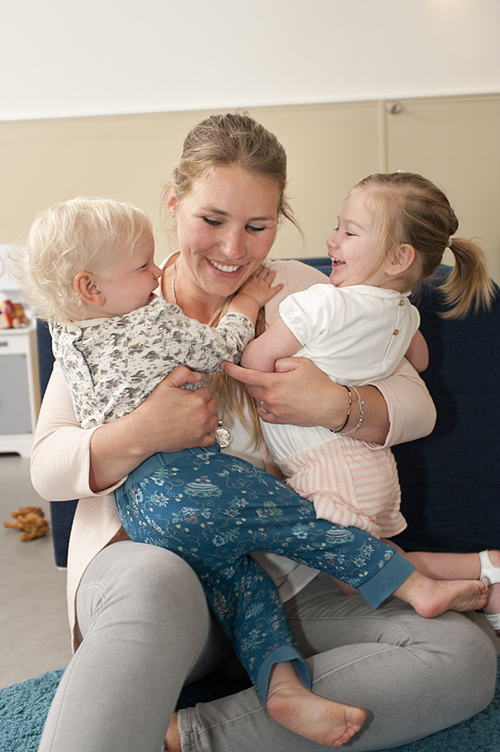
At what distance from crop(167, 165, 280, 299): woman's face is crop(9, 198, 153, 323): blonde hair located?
0.17m

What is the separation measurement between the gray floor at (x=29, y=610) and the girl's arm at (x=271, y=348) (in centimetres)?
92

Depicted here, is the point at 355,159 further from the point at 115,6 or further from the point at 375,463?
the point at 375,463

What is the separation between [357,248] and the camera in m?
1.22

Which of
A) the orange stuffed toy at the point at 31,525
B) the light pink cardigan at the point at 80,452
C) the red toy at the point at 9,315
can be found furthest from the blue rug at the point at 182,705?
the red toy at the point at 9,315

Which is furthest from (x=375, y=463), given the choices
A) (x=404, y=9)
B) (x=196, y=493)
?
(x=404, y=9)

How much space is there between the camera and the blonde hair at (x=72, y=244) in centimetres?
104

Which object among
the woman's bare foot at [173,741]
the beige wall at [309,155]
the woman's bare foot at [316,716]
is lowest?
the woman's bare foot at [173,741]

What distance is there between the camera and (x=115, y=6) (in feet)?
13.1

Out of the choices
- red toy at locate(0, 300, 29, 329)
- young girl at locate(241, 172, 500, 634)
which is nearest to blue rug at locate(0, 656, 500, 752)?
young girl at locate(241, 172, 500, 634)

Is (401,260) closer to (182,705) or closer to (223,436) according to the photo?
(223,436)

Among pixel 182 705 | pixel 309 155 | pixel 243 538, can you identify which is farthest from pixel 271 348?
pixel 309 155

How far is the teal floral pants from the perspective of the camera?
983mm

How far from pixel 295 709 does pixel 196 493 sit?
362 millimetres

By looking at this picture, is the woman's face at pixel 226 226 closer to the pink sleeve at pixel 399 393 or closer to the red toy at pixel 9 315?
the pink sleeve at pixel 399 393
